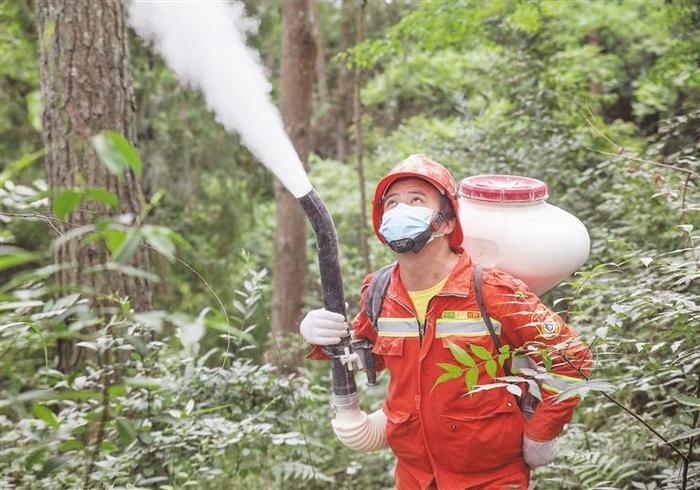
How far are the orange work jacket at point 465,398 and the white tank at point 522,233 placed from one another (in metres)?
0.14

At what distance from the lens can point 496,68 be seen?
730cm

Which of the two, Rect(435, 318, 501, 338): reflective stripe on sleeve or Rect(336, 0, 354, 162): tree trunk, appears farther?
Rect(336, 0, 354, 162): tree trunk

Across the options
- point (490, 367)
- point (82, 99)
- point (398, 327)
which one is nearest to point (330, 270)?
point (398, 327)

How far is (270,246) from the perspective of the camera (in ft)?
51.5

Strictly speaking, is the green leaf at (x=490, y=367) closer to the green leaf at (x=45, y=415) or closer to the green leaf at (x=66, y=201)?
the green leaf at (x=45, y=415)

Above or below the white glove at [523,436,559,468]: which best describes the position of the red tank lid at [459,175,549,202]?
above

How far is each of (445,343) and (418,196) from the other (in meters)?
0.64

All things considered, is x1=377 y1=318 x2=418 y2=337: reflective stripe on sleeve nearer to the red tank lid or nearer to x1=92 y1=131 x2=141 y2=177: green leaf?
the red tank lid

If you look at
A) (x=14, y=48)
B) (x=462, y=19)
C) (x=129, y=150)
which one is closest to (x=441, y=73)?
(x=462, y=19)

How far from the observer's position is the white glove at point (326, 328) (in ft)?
9.33

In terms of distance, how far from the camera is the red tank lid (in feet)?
→ 9.43

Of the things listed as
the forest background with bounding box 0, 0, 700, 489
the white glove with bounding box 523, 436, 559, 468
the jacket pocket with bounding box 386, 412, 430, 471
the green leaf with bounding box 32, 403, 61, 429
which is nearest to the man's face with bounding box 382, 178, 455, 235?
the forest background with bounding box 0, 0, 700, 489

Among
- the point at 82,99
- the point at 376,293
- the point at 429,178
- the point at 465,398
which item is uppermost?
the point at 82,99

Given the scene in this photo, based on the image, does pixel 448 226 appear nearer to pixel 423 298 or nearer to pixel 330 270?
pixel 423 298
